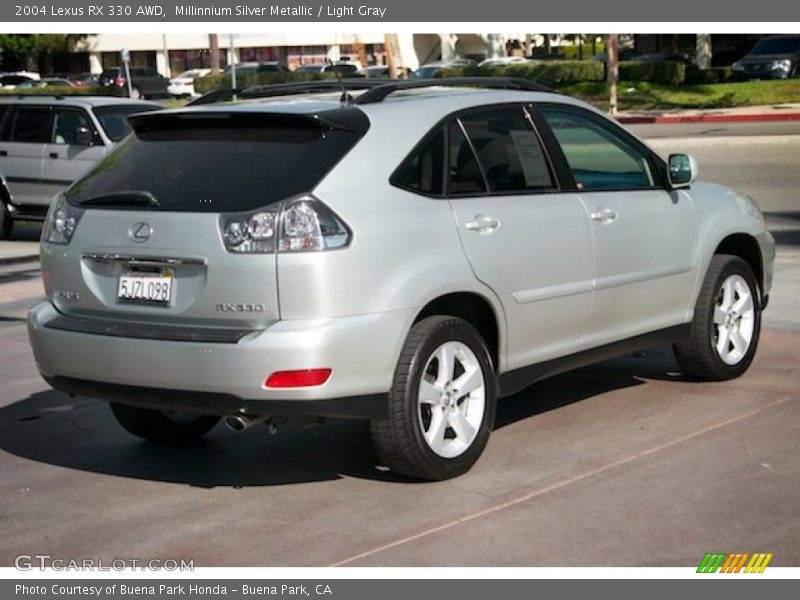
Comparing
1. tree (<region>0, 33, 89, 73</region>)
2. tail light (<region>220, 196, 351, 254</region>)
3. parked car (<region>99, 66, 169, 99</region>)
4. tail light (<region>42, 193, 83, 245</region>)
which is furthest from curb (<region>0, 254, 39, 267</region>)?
tree (<region>0, 33, 89, 73</region>)

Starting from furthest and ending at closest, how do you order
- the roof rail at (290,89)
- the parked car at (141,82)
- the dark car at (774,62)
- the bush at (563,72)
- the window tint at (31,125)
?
the parked car at (141,82) < the bush at (563,72) < the dark car at (774,62) < the window tint at (31,125) < the roof rail at (290,89)

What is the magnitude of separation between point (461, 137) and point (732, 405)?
2187mm

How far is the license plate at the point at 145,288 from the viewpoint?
19.7ft

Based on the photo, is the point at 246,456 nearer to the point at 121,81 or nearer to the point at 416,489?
the point at 416,489

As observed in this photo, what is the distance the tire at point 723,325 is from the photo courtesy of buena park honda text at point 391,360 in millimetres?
19

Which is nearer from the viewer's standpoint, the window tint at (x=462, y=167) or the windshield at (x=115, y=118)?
the window tint at (x=462, y=167)

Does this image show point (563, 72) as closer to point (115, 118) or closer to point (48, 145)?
point (115, 118)

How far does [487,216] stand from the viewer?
6480 mm

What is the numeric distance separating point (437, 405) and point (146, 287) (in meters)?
1.35

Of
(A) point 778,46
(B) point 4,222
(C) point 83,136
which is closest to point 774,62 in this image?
(A) point 778,46

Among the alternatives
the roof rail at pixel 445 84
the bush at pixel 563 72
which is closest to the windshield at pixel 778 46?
the bush at pixel 563 72

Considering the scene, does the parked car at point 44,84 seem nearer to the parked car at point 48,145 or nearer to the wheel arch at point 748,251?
the parked car at point 48,145

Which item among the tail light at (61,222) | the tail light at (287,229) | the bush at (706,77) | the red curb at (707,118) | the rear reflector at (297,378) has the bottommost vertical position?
the bush at (706,77)

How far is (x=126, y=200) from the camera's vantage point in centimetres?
624
